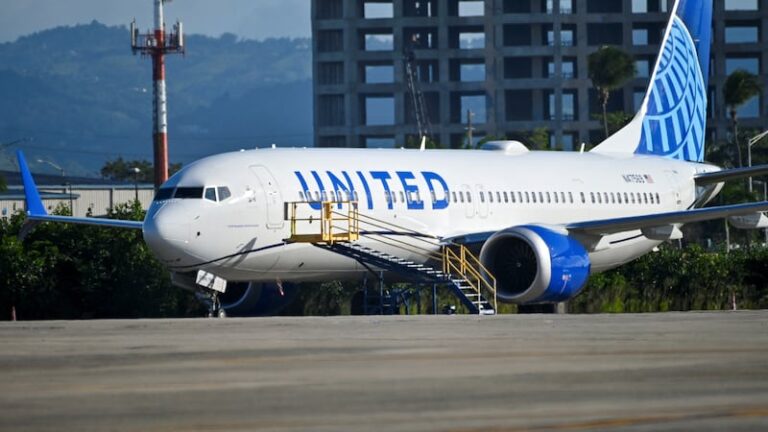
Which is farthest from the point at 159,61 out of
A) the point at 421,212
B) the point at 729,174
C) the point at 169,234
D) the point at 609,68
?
the point at 169,234

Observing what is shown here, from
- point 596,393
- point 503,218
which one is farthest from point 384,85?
point 596,393

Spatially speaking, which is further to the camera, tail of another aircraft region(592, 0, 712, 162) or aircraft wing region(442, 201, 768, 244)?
tail of another aircraft region(592, 0, 712, 162)

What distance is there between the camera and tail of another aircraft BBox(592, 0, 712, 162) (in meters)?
42.7

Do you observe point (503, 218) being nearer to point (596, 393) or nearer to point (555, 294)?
point (555, 294)

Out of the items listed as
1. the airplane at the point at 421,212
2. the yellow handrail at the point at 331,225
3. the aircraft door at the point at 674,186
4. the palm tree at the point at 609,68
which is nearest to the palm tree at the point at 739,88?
the palm tree at the point at 609,68

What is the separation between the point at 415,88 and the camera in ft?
419

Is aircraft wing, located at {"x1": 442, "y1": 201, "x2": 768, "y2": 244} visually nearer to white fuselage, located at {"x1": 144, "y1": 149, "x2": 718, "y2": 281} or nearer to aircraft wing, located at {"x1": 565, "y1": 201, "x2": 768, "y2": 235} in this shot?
aircraft wing, located at {"x1": 565, "y1": 201, "x2": 768, "y2": 235}

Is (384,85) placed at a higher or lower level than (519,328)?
higher

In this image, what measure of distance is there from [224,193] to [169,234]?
1554mm

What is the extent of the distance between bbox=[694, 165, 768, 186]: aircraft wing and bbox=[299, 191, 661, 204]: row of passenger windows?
1663 millimetres

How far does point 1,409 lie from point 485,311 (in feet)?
66.4

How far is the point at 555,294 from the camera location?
31.9 m

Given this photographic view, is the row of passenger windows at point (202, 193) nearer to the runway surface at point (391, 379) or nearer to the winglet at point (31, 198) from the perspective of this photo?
the winglet at point (31, 198)

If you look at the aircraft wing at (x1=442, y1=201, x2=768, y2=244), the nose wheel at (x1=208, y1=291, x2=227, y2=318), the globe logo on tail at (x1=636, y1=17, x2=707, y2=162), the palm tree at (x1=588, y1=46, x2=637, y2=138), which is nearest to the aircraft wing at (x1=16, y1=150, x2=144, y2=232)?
the nose wheel at (x1=208, y1=291, x2=227, y2=318)
